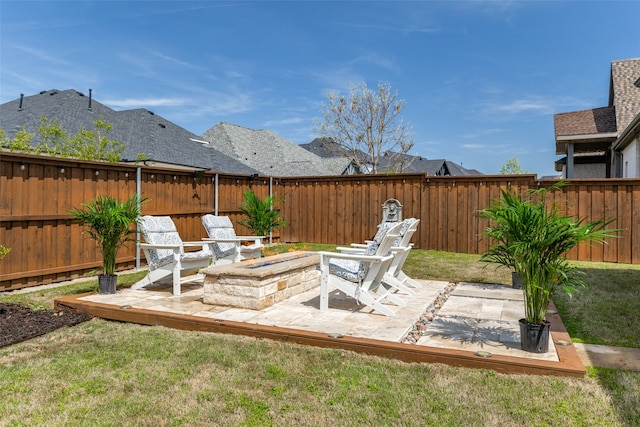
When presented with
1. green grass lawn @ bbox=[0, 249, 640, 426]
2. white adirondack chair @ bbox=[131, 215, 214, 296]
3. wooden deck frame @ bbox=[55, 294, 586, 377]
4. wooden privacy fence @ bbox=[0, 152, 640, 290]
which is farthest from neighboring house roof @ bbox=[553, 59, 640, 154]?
white adirondack chair @ bbox=[131, 215, 214, 296]

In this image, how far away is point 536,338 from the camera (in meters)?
3.21

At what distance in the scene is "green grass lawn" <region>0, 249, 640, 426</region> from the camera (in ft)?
7.62

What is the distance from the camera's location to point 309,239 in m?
11.1

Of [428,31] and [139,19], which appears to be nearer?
[139,19]

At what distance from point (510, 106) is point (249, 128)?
14087 millimetres

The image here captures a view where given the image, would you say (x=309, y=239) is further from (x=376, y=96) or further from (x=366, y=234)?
(x=376, y=96)

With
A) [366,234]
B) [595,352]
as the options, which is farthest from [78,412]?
[366,234]

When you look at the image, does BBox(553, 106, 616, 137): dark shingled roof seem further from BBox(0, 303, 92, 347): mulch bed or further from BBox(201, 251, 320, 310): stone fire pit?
BBox(0, 303, 92, 347): mulch bed

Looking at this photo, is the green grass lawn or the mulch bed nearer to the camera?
the green grass lawn

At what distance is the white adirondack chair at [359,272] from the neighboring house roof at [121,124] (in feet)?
33.4

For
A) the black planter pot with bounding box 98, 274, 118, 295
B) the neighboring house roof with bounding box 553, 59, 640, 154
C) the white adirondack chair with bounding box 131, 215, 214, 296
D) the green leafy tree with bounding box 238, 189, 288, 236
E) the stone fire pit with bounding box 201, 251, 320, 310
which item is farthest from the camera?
the neighboring house roof with bounding box 553, 59, 640, 154

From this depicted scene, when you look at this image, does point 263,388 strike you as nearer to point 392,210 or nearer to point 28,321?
point 28,321

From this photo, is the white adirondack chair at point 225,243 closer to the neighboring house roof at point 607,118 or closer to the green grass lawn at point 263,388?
the green grass lawn at point 263,388

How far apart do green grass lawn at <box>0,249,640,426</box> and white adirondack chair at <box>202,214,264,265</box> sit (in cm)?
302
